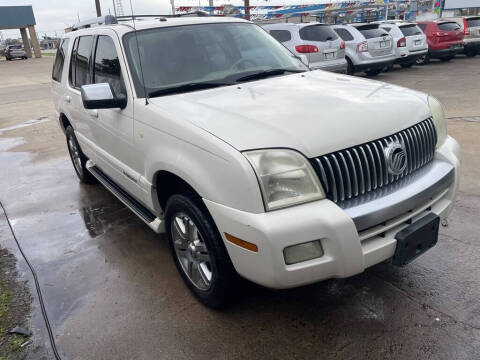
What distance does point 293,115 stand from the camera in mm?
2490

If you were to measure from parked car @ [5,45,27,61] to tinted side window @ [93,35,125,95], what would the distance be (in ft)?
150

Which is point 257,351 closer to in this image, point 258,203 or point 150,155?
point 258,203

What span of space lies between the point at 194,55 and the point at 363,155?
68.1 inches

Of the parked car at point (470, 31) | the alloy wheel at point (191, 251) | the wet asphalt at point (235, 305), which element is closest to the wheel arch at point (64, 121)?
the wet asphalt at point (235, 305)

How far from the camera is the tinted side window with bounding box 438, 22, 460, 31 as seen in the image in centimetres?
1511

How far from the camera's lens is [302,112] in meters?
2.52

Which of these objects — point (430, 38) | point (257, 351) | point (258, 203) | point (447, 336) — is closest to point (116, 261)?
point (257, 351)

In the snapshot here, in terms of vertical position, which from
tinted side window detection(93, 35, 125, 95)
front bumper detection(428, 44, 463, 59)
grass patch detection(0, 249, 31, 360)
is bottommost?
grass patch detection(0, 249, 31, 360)

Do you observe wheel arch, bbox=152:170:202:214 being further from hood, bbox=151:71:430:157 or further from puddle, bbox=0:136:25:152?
puddle, bbox=0:136:25:152

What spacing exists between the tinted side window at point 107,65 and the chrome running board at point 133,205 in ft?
3.07

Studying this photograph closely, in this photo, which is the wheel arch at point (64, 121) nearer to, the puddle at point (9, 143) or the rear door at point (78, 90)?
the rear door at point (78, 90)

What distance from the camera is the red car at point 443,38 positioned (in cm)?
1502

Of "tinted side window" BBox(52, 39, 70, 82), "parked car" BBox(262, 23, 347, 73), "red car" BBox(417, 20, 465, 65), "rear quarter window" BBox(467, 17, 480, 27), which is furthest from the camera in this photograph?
"rear quarter window" BBox(467, 17, 480, 27)

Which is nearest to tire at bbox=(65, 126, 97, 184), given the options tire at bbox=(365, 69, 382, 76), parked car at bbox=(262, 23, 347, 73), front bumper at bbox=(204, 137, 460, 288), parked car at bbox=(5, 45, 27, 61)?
front bumper at bbox=(204, 137, 460, 288)
